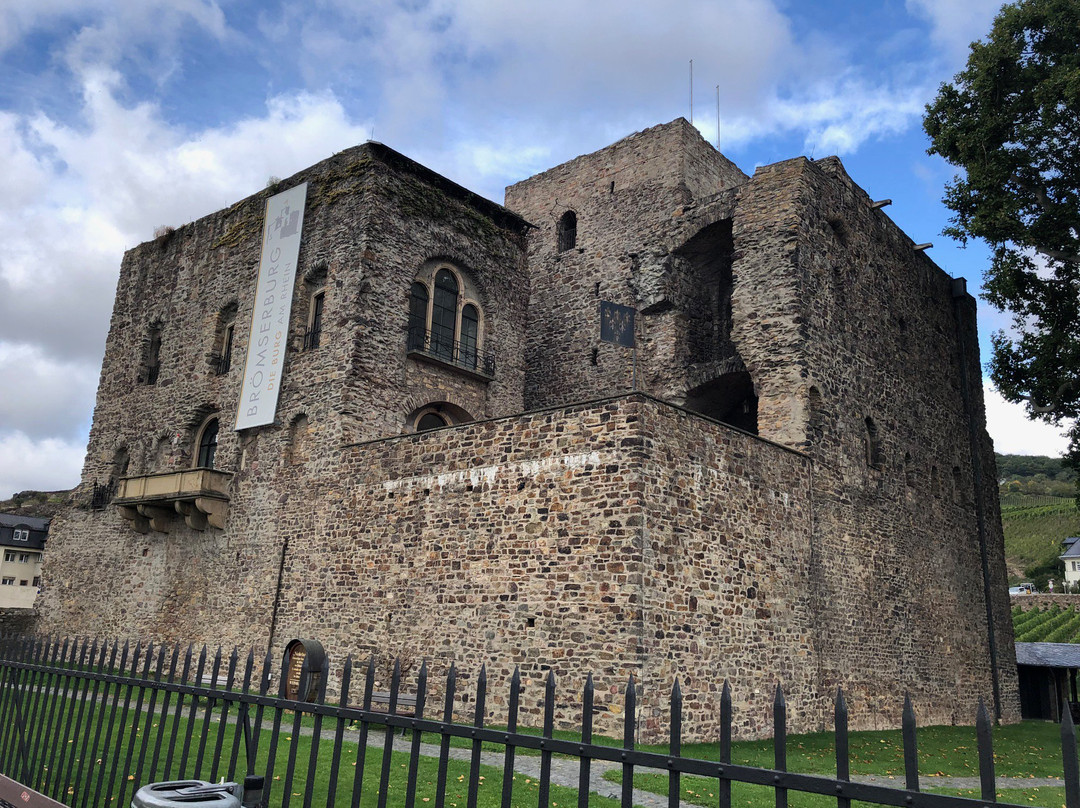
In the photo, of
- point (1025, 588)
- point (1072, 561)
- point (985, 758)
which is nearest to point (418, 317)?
point (985, 758)

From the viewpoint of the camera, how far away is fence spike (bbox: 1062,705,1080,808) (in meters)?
2.55

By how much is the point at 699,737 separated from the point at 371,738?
16.2ft

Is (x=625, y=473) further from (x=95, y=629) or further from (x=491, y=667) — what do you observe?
(x=95, y=629)

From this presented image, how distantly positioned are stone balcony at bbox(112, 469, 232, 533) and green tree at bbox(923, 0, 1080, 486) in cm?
1846

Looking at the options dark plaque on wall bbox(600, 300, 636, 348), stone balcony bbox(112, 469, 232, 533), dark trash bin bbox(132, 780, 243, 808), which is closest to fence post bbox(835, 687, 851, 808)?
dark trash bin bbox(132, 780, 243, 808)

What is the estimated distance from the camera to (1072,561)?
2685 inches

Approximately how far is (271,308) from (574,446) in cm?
1081

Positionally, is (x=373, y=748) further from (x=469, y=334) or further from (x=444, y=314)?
(x=469, y=334)

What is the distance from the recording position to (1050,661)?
25844mm

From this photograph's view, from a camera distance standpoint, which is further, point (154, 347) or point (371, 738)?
point (154, 347)

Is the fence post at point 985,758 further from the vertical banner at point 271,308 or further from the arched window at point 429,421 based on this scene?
the vertical banner at point 271,308

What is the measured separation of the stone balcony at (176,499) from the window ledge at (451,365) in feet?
17.6

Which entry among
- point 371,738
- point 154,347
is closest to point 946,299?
point 371,738

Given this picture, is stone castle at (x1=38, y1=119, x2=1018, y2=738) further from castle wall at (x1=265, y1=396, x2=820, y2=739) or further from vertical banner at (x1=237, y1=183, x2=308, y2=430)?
vertical banner at (x1=237, y1=183, x2=308, y2=430)
